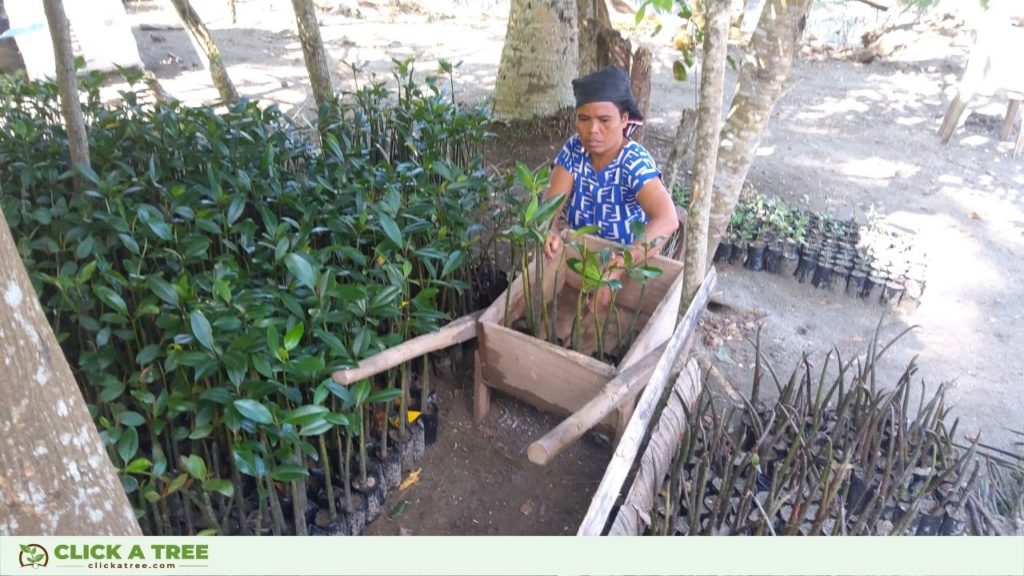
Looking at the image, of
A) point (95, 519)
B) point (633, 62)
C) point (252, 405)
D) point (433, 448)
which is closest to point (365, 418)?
point (433, 448)

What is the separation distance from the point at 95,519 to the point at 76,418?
19cm

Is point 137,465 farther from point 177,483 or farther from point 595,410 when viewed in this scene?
point 595,410

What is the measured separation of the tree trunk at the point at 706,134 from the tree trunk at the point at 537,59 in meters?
2.99

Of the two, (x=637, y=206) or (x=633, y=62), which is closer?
(x=637, y=206)

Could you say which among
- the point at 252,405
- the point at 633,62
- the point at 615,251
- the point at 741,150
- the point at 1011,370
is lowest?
the point at 1011,370

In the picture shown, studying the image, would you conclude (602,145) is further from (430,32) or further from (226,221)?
(430,32)

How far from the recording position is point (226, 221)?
2.15 metres

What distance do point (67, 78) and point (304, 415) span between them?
1.66m

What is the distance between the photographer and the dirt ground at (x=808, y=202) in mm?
2473

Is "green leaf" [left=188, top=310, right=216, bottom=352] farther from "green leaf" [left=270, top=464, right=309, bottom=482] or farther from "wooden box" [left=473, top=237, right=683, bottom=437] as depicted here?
"wooden box" [left=473, top=237, right=683, bottom=437]

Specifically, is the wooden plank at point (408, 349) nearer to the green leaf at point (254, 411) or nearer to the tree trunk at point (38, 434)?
the green leaf at point (254, 411)

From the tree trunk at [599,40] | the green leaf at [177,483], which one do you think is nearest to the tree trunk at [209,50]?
the tree trunk at [599,40]

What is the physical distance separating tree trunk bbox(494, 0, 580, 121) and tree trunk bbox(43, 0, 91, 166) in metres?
2.96

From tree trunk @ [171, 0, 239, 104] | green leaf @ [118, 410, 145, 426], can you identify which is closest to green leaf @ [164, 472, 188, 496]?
green leaf @ [118, 410, 145, 426]
